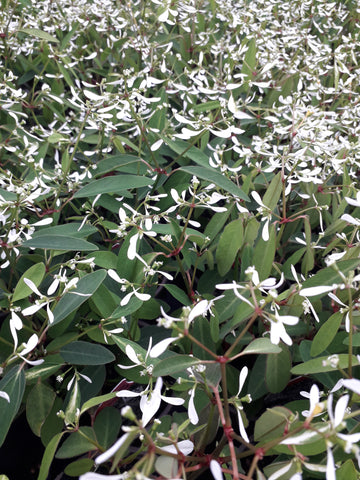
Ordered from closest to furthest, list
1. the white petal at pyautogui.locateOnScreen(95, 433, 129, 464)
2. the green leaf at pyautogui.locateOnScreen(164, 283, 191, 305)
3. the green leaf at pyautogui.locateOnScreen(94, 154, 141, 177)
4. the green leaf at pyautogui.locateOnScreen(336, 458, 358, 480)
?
the white petal at pyautogui.locateOnScreen(95, 433, 129, 464), the green leaf at pyautogui.locateOnScreen(336, 458, 358, 480), the green leaf at pyautogui.locateOnScreen(164, 283, 191, 305), the green leaf at pyautogui.locateOnScreen(94, 154, 141, 177)

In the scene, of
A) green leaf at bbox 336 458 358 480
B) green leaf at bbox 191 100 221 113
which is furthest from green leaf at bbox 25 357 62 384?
green leaf at bbox 191 100 221 113

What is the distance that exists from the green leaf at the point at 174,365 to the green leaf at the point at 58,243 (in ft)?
0.72

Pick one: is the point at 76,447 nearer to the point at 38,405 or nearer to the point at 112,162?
the point at 38,405

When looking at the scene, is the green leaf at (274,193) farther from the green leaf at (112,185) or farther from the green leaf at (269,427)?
the green leaf at (269,427)

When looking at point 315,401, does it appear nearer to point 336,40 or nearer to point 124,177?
point 124,177

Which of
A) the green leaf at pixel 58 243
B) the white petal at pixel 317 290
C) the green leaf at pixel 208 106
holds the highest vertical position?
the green leaf at pixel 208 106

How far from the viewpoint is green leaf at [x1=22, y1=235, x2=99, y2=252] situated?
2.04ft

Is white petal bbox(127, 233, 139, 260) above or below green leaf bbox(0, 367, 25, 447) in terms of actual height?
above

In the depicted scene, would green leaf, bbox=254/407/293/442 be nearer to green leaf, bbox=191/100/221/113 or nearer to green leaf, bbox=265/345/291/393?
green leaf, bbox=265/345/291/393

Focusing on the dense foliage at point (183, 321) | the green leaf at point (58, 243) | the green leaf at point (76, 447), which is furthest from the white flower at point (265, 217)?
the green leaf at point (76, 447)

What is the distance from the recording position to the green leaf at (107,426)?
0.59m

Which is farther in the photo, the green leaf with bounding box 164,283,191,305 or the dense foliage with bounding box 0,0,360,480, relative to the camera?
the green leaf with bounding box 164,283,191,305

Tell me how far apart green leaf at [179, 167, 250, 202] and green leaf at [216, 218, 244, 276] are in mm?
42

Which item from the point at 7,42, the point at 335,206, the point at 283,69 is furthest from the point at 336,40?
the point at 7,42
